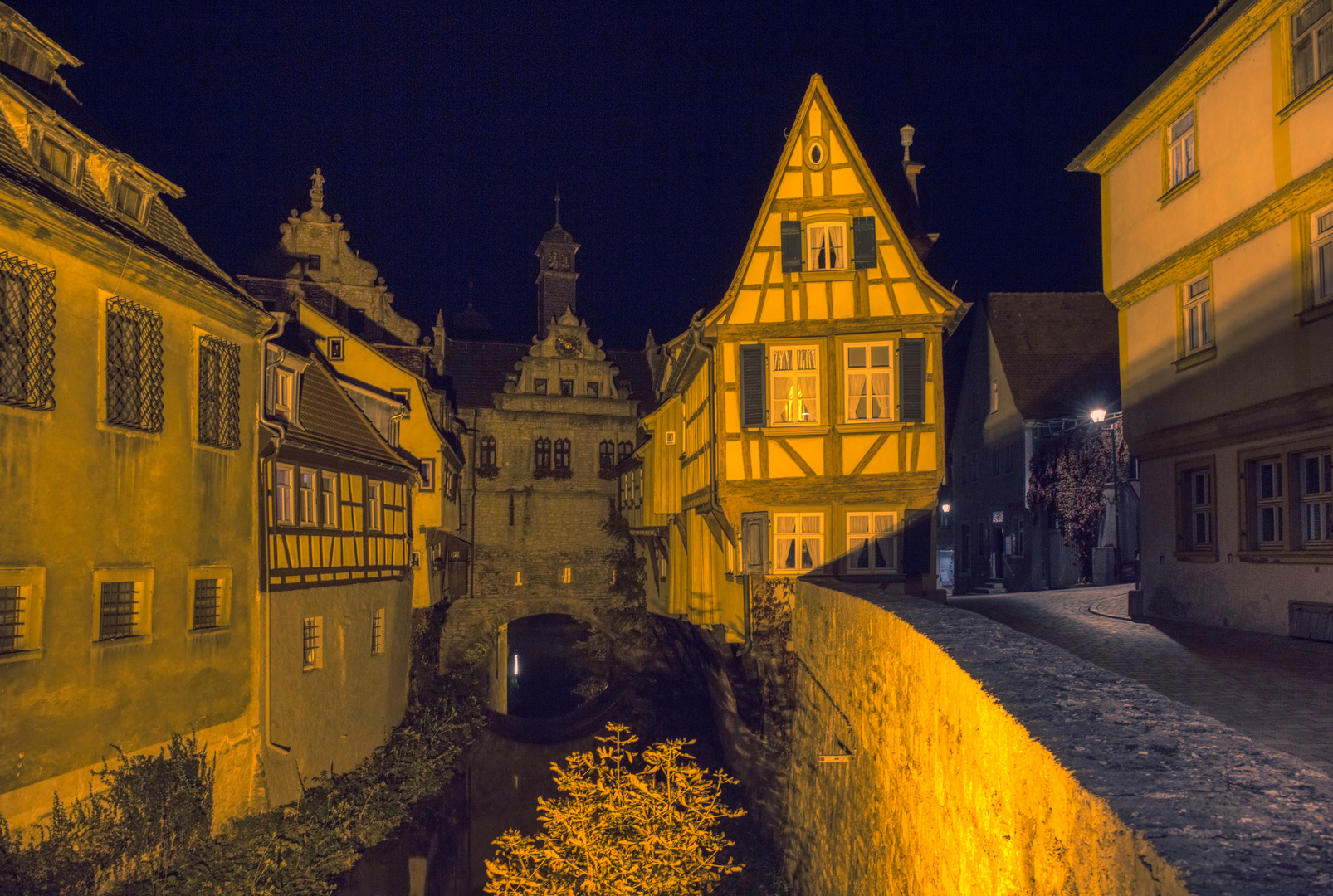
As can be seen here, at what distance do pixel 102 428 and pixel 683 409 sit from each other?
41.7 feet

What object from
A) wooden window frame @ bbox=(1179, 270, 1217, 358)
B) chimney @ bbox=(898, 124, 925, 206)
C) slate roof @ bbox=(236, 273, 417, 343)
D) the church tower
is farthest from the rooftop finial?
wooden window frame @ bbox=(1179, 270, 1217, 358)

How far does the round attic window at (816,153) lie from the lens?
16938 millimetres

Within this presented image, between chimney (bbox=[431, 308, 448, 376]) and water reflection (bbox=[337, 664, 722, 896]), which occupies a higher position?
chimney (bbox=[431, 308, 448, 376])

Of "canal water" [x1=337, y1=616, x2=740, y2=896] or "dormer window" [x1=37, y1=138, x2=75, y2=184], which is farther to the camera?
"canal water" [x1=337, y1=616, x2=740, y2=896]

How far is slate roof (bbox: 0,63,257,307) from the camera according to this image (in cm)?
1064

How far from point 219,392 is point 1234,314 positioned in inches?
517

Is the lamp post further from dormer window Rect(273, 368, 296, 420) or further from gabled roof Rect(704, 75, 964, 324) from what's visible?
dormer window Rect(273, 368, 296, 420)

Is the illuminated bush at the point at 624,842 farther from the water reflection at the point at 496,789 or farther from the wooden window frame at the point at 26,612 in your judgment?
the wooden window frame at the point at 26,612

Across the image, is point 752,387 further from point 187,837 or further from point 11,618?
point 11,618

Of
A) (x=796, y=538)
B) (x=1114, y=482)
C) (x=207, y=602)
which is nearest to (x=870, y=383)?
(x=796, y=538)

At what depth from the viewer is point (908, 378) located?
16.2 metres

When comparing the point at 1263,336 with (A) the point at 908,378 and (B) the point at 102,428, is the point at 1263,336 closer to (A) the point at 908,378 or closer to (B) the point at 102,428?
(A) the point at 908,378

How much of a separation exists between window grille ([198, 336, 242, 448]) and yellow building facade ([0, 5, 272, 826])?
0.13 ft

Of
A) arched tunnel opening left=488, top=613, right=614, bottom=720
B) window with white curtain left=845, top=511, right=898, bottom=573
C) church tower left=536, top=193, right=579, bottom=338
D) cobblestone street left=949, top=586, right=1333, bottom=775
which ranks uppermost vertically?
church tower left=536, top=193, right=579, bottom=338
